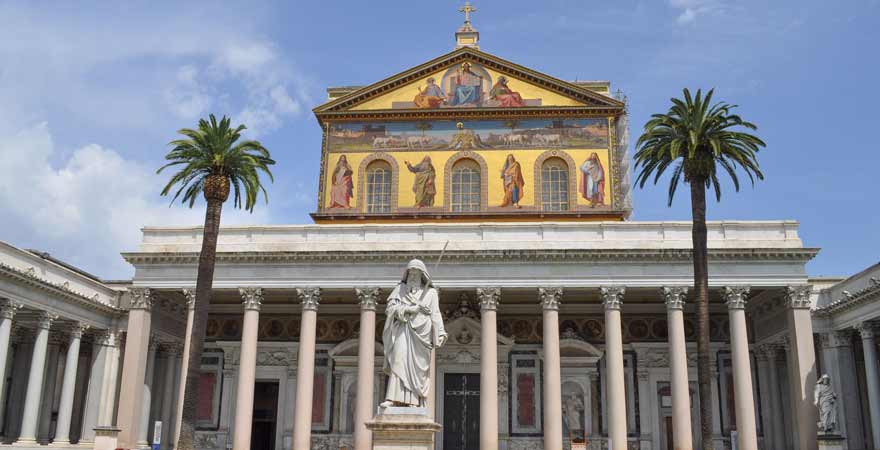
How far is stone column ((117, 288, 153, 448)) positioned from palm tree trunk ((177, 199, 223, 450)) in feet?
19.3

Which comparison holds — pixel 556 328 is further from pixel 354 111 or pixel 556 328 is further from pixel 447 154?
pixel 354 111

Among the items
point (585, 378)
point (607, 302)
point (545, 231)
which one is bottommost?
point (585, 378)

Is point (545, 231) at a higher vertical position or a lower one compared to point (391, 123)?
lower

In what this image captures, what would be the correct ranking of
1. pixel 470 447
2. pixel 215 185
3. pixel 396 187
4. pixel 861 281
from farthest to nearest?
pixel 396 187, pixel 470 447, pixel 861 281, pixel 215 185

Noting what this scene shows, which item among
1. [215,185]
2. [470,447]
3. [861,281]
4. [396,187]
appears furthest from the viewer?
[396,187]

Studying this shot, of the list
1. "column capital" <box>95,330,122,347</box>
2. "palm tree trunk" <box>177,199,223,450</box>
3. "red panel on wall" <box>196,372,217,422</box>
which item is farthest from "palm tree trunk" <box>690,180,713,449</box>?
"column capital" <box>95,330,122,347</box>

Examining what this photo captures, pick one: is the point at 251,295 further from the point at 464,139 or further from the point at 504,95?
the point at 504,95

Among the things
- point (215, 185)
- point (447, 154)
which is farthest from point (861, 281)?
point (215, 185)

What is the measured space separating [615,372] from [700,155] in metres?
8.86

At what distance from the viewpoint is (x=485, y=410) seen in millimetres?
30625

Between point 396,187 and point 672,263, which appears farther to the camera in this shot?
point 396,187

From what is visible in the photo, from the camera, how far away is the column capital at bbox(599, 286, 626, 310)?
31.8m

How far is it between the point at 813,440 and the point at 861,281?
22.2 feet

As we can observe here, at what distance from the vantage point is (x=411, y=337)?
1177cm
